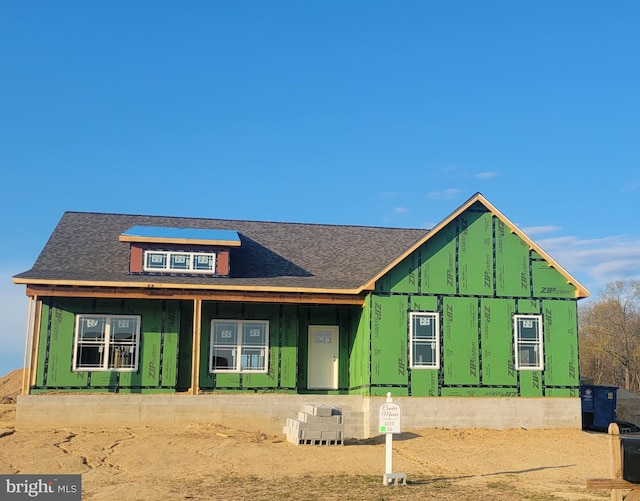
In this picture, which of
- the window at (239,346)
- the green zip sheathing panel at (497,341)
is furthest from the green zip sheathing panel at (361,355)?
the green zip sheathing panel at (497,341)

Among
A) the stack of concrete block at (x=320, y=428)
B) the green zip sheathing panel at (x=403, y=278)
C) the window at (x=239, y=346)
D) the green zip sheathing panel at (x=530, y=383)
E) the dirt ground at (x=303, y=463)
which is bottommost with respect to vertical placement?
the dirt ground at (x=303, y=463)

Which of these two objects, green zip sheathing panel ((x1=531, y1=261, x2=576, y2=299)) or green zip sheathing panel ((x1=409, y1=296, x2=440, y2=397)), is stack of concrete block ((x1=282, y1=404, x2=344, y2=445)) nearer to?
green zip sheathing panel ((x1=409, y1=296, x2=440, y2=397))

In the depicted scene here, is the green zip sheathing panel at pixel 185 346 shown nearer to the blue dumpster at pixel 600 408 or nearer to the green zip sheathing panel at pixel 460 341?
the green zip sheathing panel at pixel 460 341

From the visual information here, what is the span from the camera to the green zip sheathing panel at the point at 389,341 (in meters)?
21.7

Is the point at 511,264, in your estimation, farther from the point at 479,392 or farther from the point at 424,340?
the point at 479,392

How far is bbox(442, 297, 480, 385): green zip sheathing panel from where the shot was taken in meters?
22.0

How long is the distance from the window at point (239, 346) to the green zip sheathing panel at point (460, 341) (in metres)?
5.84

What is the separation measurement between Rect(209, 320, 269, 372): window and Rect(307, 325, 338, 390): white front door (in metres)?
1.66

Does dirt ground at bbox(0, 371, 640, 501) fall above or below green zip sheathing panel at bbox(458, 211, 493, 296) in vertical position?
below

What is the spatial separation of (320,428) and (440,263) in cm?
691

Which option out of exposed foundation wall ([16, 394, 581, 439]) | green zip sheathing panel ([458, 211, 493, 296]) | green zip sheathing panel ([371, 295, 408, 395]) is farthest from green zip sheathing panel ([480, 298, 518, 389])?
green zip sheathing panel ([371, 295, 408, 395])

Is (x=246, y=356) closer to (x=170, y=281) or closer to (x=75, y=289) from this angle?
(x=170, y=281)

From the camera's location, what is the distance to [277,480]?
43.7ft

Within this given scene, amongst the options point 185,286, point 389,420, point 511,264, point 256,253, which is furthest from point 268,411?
point 511,264
